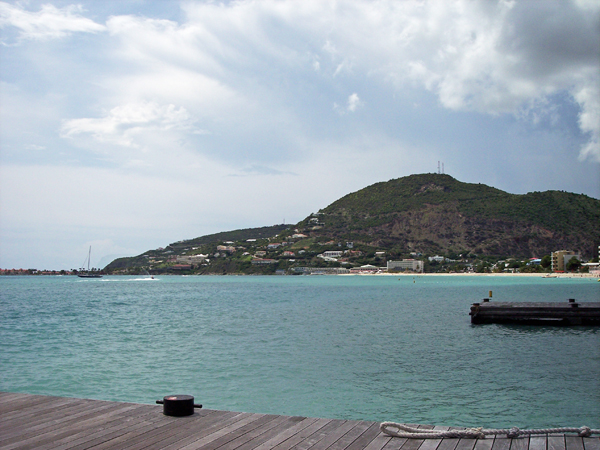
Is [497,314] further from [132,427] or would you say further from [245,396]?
[132,427]

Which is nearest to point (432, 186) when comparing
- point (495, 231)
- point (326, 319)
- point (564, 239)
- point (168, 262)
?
point (495, 231)

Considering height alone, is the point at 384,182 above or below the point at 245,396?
above

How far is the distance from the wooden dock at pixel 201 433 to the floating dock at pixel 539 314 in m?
21.6

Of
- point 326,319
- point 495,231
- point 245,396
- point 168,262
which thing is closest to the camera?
point 245,396

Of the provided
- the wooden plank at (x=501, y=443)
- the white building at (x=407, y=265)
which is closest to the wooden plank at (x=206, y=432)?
the wooden plank at (x=501, y=443)

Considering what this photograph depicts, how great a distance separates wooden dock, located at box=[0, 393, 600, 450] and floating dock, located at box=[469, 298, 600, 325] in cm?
2160

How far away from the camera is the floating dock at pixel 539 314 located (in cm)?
2478

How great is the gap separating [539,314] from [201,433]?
23947mm

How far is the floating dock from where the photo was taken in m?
24.8

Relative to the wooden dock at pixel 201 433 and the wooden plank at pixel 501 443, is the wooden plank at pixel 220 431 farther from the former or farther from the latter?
the wooden plank at pixel 501 443

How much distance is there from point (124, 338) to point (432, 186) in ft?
558

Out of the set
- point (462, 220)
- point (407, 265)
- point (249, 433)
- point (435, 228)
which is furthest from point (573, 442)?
point (435, 228)

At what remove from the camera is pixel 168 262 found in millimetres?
198750

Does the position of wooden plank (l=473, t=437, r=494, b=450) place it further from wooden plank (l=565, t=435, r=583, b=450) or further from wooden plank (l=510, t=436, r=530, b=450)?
wooden plank (l=565, t=435, r=583, b=450)
